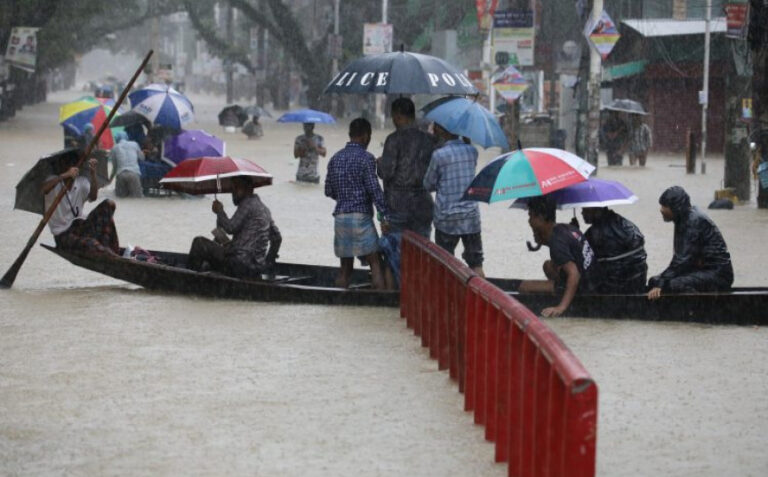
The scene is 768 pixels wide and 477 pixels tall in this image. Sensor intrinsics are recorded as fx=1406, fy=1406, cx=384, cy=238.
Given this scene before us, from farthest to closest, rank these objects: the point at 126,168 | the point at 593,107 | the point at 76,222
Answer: the point at 593,107 < the point at 126,168 < the point at 76,222

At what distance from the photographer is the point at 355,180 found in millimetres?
11844

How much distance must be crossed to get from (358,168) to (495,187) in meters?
1.83

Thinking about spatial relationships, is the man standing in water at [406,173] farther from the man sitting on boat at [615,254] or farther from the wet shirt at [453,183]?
the man sitting on boat at [615,254]

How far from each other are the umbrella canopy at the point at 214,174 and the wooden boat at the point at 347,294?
747mm

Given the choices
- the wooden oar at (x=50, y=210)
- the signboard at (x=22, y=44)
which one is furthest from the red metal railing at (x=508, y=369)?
the signboard at (x=22, y=44)

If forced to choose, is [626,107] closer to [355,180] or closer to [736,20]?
[736,20]

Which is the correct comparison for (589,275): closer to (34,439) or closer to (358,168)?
(358,168)

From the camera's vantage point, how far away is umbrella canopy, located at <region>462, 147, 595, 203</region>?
10.2 metres

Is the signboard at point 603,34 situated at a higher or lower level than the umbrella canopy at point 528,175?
higher

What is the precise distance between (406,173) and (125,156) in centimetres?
1140

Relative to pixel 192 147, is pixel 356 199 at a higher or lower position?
lower

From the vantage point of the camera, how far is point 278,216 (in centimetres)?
2039

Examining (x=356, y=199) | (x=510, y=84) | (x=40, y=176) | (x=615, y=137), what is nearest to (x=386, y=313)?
(x=356, y=199)

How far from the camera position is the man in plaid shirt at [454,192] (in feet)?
37.9
